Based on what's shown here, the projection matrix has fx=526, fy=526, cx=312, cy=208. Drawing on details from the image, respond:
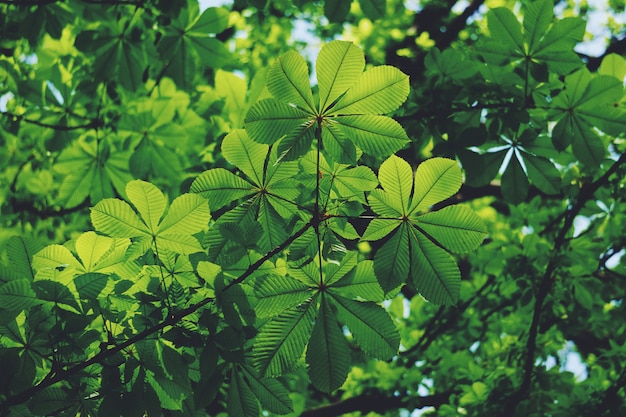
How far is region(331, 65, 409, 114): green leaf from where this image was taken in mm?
1071

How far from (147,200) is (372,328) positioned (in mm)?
547

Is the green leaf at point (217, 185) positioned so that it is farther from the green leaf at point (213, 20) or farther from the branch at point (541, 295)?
the branch at point (541, 295)

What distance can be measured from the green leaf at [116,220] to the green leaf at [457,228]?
0.61m

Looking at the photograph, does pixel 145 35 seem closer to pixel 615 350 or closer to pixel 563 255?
pixel 563 255

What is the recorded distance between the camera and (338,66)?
104 centimetres

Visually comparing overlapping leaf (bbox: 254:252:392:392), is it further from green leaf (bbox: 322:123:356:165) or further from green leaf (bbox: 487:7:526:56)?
green leaf (bbox: 487:7:526:56)

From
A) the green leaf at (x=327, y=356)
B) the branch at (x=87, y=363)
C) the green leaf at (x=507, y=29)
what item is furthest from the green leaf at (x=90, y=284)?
the green leaf at (x=507, y=29)

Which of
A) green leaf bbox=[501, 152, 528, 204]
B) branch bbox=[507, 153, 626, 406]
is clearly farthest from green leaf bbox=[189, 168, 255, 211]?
branch bbox=[507, 153, 626, 406]

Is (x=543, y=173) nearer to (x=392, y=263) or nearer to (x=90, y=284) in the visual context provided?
(x=392, y=263)

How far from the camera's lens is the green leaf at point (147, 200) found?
1.11 m

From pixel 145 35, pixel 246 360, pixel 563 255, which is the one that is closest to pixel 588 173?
pixel 563 255

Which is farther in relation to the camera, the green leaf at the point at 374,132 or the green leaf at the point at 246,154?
the green leaf at the point at 246,154

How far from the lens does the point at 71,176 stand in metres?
2.45

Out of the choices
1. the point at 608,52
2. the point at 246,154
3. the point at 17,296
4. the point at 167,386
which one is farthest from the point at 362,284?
the point at 608,52
